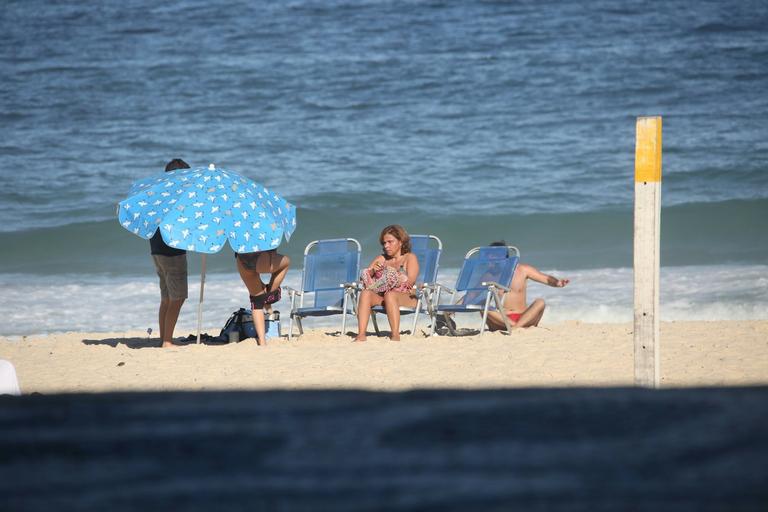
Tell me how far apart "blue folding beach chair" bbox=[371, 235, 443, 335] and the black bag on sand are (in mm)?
915

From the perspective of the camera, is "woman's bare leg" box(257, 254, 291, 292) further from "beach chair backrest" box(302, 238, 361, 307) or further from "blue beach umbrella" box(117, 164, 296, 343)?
"beach chair backrest" box(302, 238, 361, 307)

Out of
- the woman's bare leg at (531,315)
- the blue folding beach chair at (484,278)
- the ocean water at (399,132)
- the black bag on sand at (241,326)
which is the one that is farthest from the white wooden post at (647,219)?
the ocean water at (399,132)

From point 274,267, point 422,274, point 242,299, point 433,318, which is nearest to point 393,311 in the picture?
point 433,318

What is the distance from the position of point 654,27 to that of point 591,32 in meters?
1.43

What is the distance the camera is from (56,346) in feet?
28.8

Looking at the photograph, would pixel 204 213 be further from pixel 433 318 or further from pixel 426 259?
pixel 426 259

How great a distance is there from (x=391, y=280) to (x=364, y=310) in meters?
0.31

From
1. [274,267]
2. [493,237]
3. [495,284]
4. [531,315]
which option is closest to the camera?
[274,267]

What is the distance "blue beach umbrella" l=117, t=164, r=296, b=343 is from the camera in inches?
307

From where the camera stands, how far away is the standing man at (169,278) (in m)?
8.35

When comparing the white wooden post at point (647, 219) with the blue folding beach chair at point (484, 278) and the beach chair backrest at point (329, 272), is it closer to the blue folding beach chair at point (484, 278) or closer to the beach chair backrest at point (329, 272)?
the blue folding beach chair at point (484, 278)

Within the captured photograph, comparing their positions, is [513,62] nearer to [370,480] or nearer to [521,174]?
[521,174]

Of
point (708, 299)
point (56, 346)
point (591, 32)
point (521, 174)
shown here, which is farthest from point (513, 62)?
point (56, 346)

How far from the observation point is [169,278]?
27.6 ft
